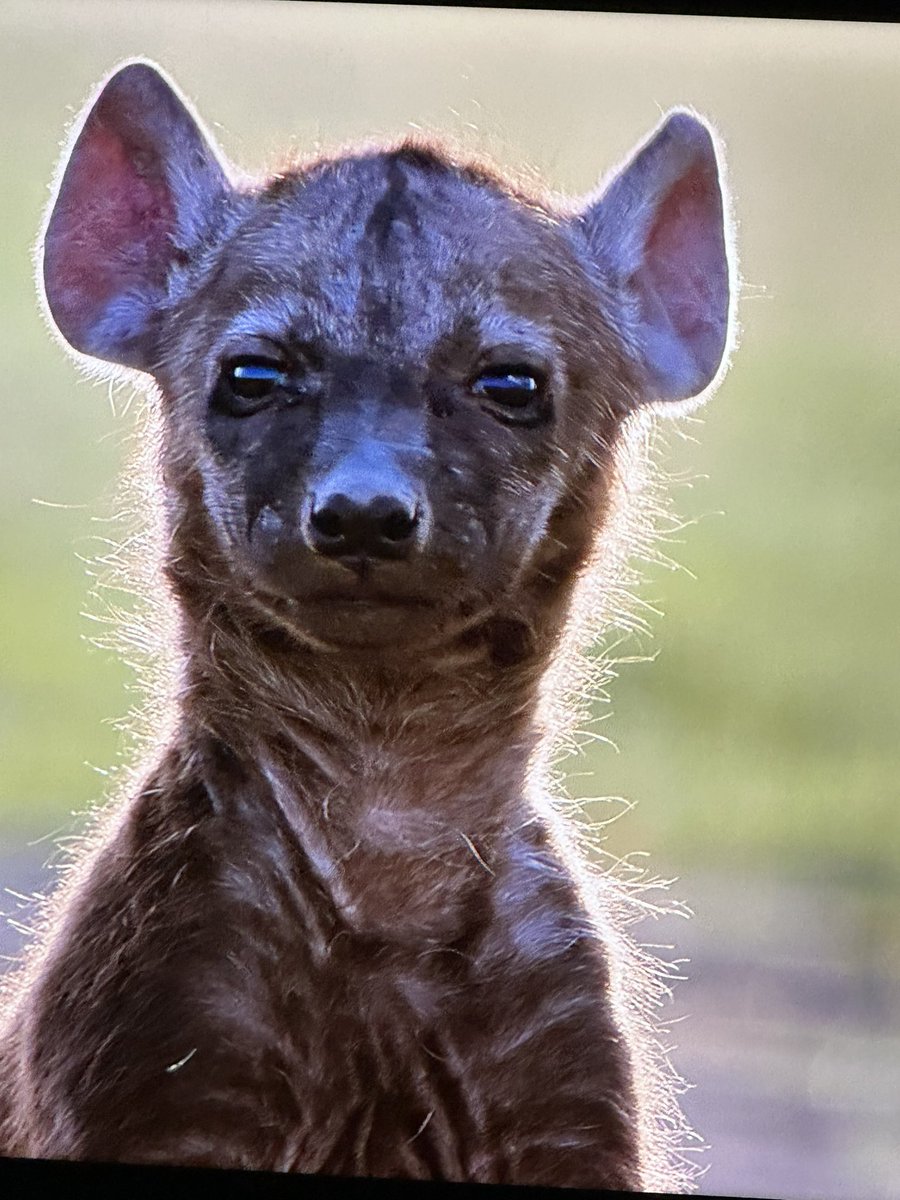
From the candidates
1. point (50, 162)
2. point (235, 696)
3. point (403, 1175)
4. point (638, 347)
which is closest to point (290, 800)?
point (235, 696)

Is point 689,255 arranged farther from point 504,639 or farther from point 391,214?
point 504,639

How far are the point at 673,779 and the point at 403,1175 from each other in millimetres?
484

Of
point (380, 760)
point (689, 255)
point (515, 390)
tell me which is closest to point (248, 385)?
point (515, 390)

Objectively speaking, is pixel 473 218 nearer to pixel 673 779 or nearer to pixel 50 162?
pixel 50 162

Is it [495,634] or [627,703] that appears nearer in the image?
[495,634]

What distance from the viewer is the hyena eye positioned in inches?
57.6

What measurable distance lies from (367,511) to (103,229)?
45cm

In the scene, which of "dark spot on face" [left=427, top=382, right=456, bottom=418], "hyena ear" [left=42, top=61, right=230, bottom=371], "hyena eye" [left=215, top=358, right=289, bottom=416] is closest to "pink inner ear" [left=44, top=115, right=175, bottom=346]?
"hyena ear" [left=42, top=61, right=230, bottom=371]

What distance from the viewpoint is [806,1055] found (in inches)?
65.6

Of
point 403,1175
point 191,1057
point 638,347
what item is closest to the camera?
point 191,1057

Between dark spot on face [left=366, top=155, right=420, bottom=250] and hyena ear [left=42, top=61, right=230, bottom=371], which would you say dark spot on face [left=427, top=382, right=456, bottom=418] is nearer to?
dark spot on face [left=366, top=155, right=420, bottom=250]

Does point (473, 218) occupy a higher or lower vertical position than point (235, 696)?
higher

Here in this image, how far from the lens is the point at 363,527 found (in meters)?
1.39

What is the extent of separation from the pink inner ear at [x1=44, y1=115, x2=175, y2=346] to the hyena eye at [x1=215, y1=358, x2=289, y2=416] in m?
0.16
